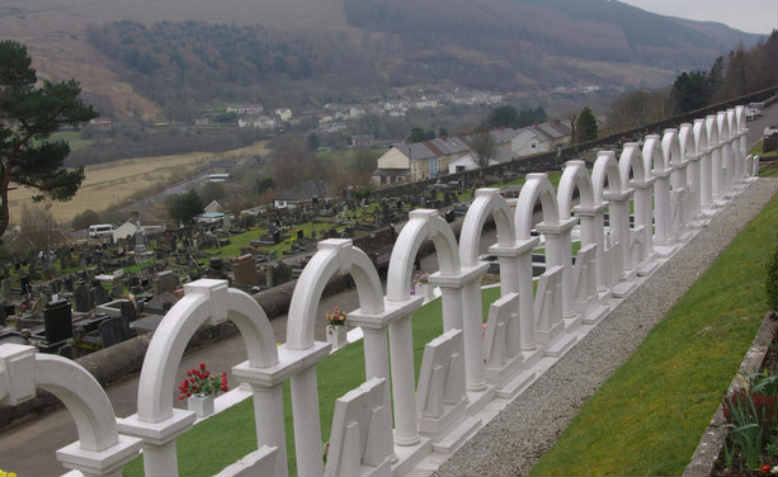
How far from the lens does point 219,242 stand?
3150 cm

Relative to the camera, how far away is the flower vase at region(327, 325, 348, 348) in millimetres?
13906

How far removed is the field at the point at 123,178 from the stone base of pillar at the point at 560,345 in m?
79.8

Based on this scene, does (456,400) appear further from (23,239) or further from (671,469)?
(23,239)

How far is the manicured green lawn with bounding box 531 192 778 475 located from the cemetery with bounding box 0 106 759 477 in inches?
45.4

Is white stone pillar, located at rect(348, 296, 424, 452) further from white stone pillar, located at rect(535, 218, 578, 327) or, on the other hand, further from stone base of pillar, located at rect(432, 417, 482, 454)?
white stone pillar, located at rect(535, 218, 578, 327)

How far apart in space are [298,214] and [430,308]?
2189 centimetres

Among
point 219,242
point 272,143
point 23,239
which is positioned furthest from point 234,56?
point 219,242

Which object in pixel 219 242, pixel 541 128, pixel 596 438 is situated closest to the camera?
pixel 596 438

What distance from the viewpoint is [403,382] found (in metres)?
7.65

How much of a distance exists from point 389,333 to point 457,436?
3.97 ft

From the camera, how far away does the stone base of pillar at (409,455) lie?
7364 millimetres

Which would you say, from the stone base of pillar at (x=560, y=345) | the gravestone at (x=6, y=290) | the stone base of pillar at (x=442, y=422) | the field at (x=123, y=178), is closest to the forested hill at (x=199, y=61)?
the field at (x=123, y=178)

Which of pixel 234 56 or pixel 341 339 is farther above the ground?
pixel 234 56

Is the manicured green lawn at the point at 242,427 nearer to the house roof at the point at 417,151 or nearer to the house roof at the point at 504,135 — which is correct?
the house roof at the point at 417,151
